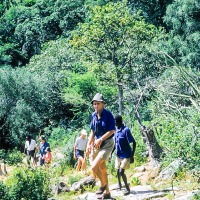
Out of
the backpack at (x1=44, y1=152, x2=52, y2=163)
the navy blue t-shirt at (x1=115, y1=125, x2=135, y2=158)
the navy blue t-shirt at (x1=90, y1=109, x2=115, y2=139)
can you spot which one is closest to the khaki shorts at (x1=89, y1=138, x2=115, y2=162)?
the navy blue t-shirt at (x1=90, y1=109, x2=115, y2=139)

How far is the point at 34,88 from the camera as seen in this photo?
2492cm

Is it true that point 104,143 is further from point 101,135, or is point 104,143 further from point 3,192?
point 3,192

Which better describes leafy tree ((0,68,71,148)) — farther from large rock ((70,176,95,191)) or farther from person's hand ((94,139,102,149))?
person's hand ((94,139,102,149))

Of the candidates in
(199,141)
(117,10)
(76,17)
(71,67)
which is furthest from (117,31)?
(76,17)

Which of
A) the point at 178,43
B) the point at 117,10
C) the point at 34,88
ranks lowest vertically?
the point at 34,88

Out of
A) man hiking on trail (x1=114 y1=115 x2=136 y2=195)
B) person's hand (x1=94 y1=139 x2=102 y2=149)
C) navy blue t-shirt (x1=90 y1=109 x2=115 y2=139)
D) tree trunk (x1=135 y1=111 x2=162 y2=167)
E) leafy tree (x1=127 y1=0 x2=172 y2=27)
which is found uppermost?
leafy tree (x1=127 y1=0 x2=172 y2=27)

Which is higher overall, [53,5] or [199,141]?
[53,5]

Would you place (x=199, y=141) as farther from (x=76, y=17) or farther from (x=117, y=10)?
(x=76, y=17)

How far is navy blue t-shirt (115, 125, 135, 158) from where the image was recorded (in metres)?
7.65

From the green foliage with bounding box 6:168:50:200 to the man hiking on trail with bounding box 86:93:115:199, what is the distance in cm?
106

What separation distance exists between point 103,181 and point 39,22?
120 feet

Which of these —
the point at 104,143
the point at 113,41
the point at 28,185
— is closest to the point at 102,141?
the point at 104,143

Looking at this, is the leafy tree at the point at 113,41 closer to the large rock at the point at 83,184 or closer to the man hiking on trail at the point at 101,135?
the large rock at the point at 83,184

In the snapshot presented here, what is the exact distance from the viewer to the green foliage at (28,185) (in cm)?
728
